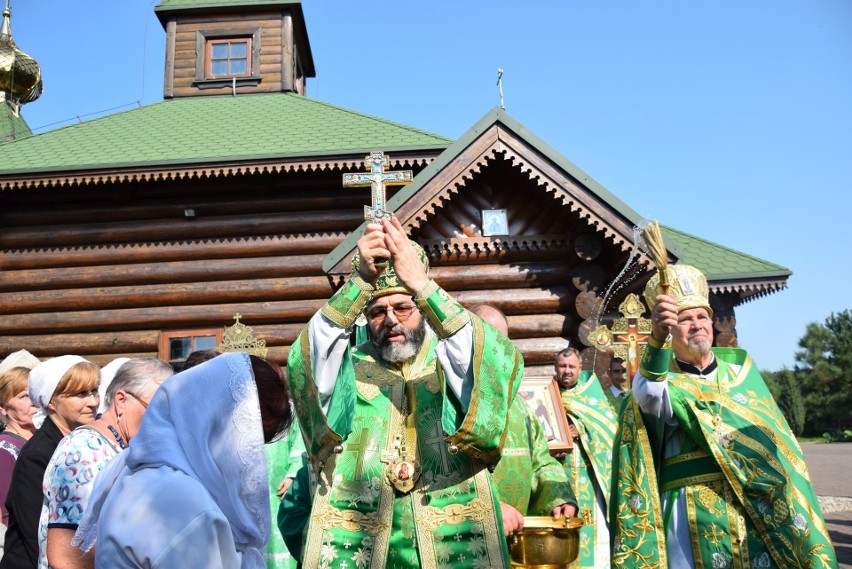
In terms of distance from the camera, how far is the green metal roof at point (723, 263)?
11.4 meters

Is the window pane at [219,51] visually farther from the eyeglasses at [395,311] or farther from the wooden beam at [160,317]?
the eyeglasses at [395,311]

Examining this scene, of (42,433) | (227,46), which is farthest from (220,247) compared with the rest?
(42,433)

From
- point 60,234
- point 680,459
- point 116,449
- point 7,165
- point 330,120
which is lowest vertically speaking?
point 680,459

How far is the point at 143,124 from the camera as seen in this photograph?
46.4ft

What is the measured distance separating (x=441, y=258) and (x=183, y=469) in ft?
25.3

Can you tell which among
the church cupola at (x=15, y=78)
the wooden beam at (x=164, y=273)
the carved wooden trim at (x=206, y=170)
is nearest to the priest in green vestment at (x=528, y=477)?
the carved wooden trim at (x=206, y=170)

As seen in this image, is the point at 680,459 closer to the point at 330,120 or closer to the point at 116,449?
the point at 116,449

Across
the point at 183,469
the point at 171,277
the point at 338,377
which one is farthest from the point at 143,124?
the point at 183,469

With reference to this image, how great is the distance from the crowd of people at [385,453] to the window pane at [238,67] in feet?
37.7

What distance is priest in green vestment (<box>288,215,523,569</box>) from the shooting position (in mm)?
3350

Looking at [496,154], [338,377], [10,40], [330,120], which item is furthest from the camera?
[10,40]

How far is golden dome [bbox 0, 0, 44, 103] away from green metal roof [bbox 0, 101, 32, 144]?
2387mm

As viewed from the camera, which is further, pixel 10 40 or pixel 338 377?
pixel 10 40

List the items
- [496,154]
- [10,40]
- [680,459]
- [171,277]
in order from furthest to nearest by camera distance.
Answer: [10,40] < [171,277] < [496,154] < [680,459]
